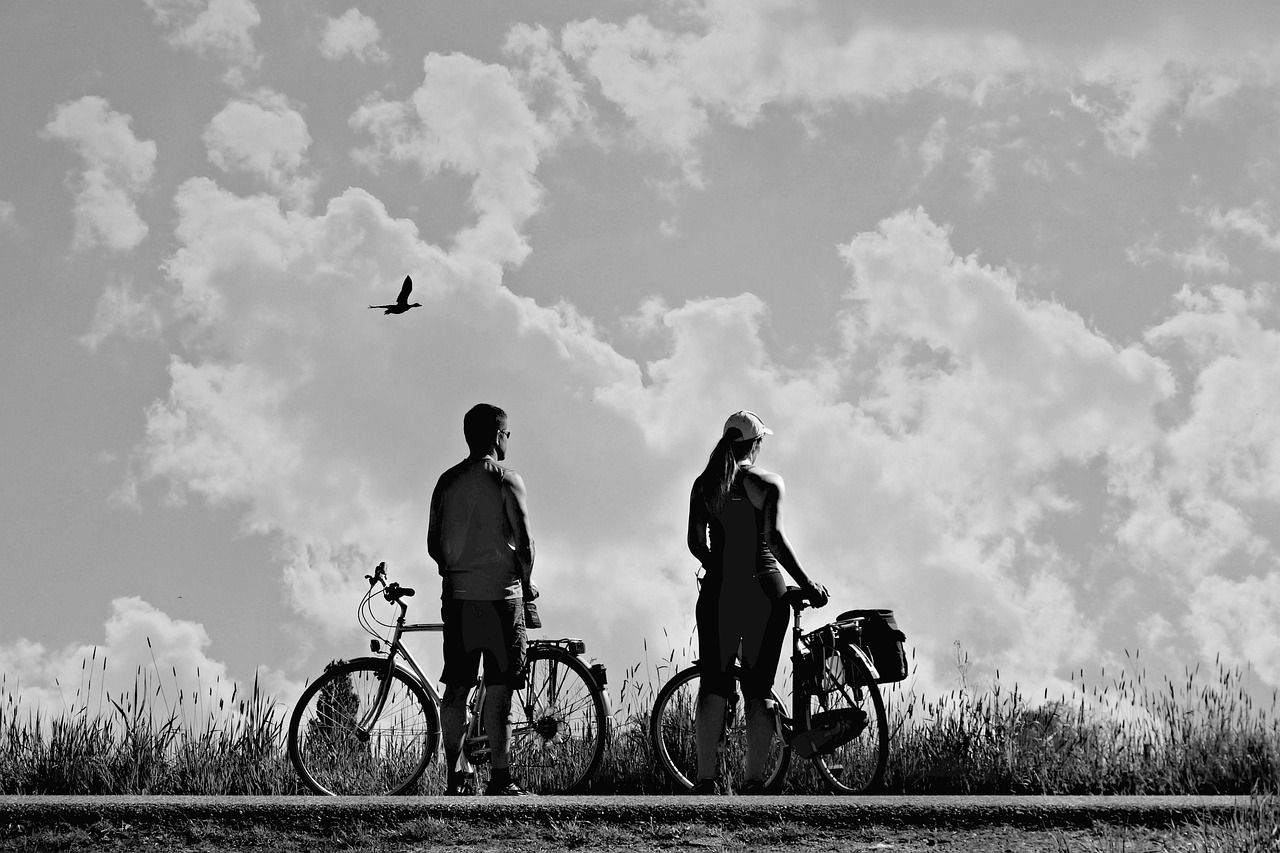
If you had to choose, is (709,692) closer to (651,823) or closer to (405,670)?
(651,823)

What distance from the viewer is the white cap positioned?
8953 millimetres

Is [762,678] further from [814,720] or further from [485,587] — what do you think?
[485,587]

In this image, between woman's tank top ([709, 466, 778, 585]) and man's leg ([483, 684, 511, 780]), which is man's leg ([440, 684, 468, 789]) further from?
woman's tank top ([709, 466, 778, 585])

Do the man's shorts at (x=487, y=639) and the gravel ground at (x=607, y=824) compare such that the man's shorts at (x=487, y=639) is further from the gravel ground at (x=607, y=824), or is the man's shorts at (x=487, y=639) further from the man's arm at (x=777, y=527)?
the man's arm at (x=777, y=527)

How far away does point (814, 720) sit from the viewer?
30.6ft

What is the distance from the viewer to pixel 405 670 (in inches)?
374

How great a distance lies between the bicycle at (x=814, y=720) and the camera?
9227 mm

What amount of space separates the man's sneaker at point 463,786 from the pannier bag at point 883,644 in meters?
2.72

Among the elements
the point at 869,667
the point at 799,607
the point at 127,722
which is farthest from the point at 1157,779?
the point at 127,722

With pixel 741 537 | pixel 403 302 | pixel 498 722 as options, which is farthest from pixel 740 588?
pixel 403 302

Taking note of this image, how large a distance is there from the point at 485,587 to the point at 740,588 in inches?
65.8

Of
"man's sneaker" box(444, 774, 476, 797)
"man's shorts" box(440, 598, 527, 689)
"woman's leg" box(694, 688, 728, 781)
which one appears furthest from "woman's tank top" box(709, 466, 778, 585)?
"man's sneaker" box(444, 774, 476, 797)

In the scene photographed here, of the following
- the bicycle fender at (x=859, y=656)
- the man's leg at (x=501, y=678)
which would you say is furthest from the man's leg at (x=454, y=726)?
the bicycle fender at (x=859, y=656)

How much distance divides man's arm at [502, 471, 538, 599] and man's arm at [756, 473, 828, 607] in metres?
1.56
